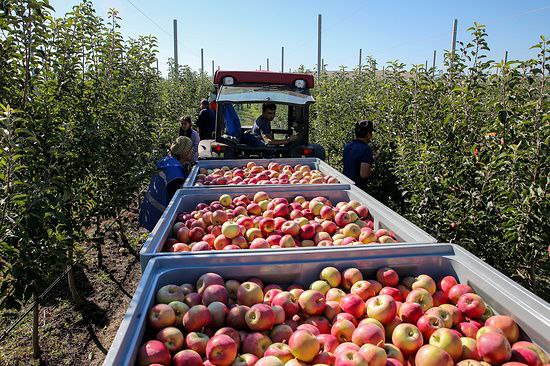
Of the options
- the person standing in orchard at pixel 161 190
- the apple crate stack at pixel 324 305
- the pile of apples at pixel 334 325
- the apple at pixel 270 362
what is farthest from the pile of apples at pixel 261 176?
the apple at pixel 270 362

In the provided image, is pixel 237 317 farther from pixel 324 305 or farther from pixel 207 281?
pixel 324 305

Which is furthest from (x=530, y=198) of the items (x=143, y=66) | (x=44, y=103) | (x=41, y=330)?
(x=143, y=66)

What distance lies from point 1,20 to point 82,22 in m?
1.50

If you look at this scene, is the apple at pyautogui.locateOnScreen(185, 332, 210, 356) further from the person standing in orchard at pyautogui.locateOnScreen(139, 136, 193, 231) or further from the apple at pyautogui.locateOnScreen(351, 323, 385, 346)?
the person standing in orchard at pyautogui.locateOnScreen(139, 136, 193, 231)

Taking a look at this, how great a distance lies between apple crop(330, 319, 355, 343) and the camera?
1.84 meters

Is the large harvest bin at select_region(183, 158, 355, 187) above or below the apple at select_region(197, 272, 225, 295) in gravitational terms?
above

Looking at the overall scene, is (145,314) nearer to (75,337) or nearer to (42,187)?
(42,187)

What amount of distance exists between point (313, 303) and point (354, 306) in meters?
0.21

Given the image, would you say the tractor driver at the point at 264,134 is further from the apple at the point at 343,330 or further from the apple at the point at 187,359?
the apple at the point at 187,359

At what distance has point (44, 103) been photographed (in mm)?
3176

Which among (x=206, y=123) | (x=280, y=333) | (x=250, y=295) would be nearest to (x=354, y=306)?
(x=280, y=333)

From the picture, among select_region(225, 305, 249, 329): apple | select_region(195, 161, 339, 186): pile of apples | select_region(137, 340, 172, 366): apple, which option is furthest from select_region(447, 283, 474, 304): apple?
select_region(195, 161, 339, 186): pile of apples

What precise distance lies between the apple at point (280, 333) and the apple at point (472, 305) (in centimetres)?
87

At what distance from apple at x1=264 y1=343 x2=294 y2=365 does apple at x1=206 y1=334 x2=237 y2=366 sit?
15 cm
